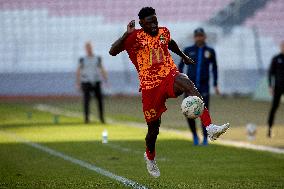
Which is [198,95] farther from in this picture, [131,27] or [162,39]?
[131,27]

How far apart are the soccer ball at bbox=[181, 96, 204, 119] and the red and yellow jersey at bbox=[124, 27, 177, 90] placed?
2.62 ft

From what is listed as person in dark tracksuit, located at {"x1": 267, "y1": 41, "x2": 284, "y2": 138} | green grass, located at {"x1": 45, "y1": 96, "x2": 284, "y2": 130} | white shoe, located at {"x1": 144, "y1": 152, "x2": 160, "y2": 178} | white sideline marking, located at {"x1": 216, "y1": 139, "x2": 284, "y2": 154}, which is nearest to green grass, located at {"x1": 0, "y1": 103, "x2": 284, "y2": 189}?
white shoe, located at {"x1": 144, "y1": 152, "x2": 160, "y2": 178}

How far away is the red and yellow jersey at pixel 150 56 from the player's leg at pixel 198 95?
0.29m

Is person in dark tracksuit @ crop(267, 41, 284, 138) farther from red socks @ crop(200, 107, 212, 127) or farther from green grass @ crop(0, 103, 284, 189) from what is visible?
red socks @ crop(200, 107, 212, 127)

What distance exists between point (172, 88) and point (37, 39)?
35.8 m

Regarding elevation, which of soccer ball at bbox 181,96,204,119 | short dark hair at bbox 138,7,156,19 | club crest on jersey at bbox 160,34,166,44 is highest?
short dark hair at bbox 138,7,156,19

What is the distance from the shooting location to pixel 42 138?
821 inches

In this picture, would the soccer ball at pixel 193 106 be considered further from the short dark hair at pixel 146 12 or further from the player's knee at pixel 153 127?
the short dark hair at pixel 146 12

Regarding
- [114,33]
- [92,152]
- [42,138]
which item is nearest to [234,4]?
[114,33]

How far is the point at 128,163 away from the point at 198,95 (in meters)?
3.74

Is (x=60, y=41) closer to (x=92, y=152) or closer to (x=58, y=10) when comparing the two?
(x=58, y=10)

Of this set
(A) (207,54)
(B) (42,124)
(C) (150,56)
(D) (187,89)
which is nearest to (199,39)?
(A) (207,54)

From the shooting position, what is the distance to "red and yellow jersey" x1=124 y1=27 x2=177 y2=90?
1177cm

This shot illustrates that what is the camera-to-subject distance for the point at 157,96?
1182 cm
